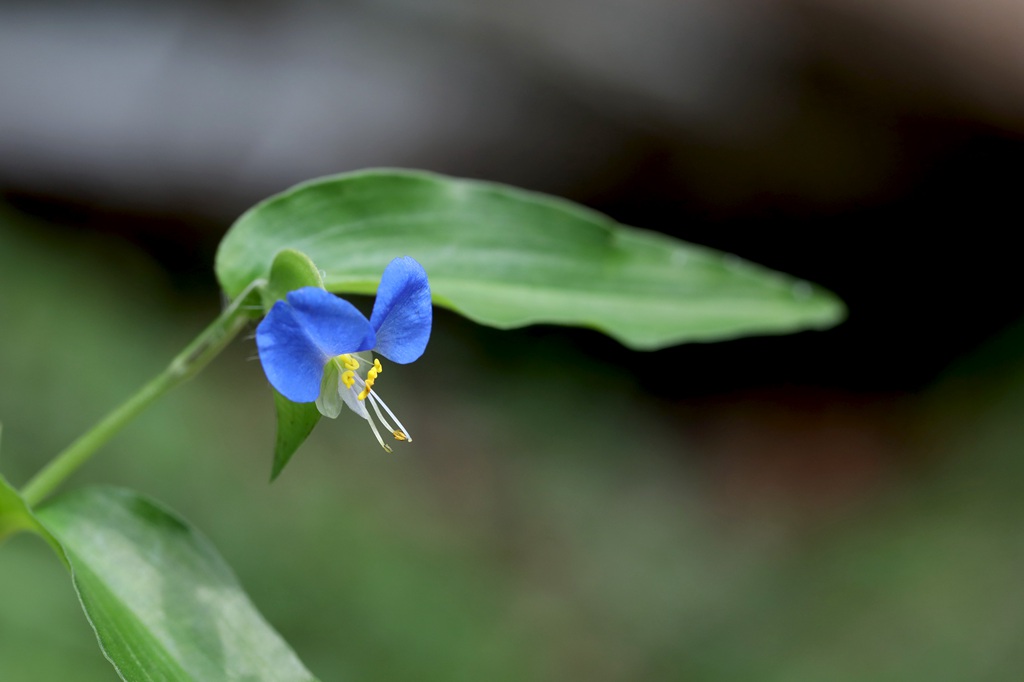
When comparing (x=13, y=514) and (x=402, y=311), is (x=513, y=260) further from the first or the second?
(x=13, y=514)

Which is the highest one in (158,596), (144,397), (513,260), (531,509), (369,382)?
(513,260)

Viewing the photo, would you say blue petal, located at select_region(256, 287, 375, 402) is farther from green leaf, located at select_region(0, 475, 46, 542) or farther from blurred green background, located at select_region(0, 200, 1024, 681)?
blurred green background, located at select_region(0, 200, 1024, 681)

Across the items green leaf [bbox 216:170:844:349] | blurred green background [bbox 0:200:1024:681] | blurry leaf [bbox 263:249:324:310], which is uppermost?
green leaf [bbox 216:170:844:349]

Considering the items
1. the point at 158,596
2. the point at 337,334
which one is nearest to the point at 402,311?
the point at 337,334

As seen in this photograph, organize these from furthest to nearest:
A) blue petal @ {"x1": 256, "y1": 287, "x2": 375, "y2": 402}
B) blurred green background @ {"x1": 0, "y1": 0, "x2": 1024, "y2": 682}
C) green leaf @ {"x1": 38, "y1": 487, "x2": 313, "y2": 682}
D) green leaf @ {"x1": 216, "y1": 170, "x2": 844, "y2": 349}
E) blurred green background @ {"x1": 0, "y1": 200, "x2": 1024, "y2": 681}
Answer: blurred green background @ {"x1": 0, "y1": 0, "x2": 1024, "y2": 682}, blurred green background @ {"x1": 0, "y1": 200, "x2": 1024, "y2": 681}, green leaf @ {"x1": 216, "y1": 170, "x2": 844, "y2": 349}, green leaf @ {"x1": 38, "y1": 487, "x2": 313, "y2": 682}, blue petal @ {"x1": 256, "y1": 287, "x2": 375, "y2": 402}

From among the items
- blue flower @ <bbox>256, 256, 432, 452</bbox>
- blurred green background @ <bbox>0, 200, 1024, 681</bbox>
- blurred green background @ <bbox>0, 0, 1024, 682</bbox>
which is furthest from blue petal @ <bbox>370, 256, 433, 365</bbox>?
blurred green background @ <bbox>0, 0, 1024, 682</bbox>

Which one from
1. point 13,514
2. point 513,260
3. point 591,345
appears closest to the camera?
point 13,514
